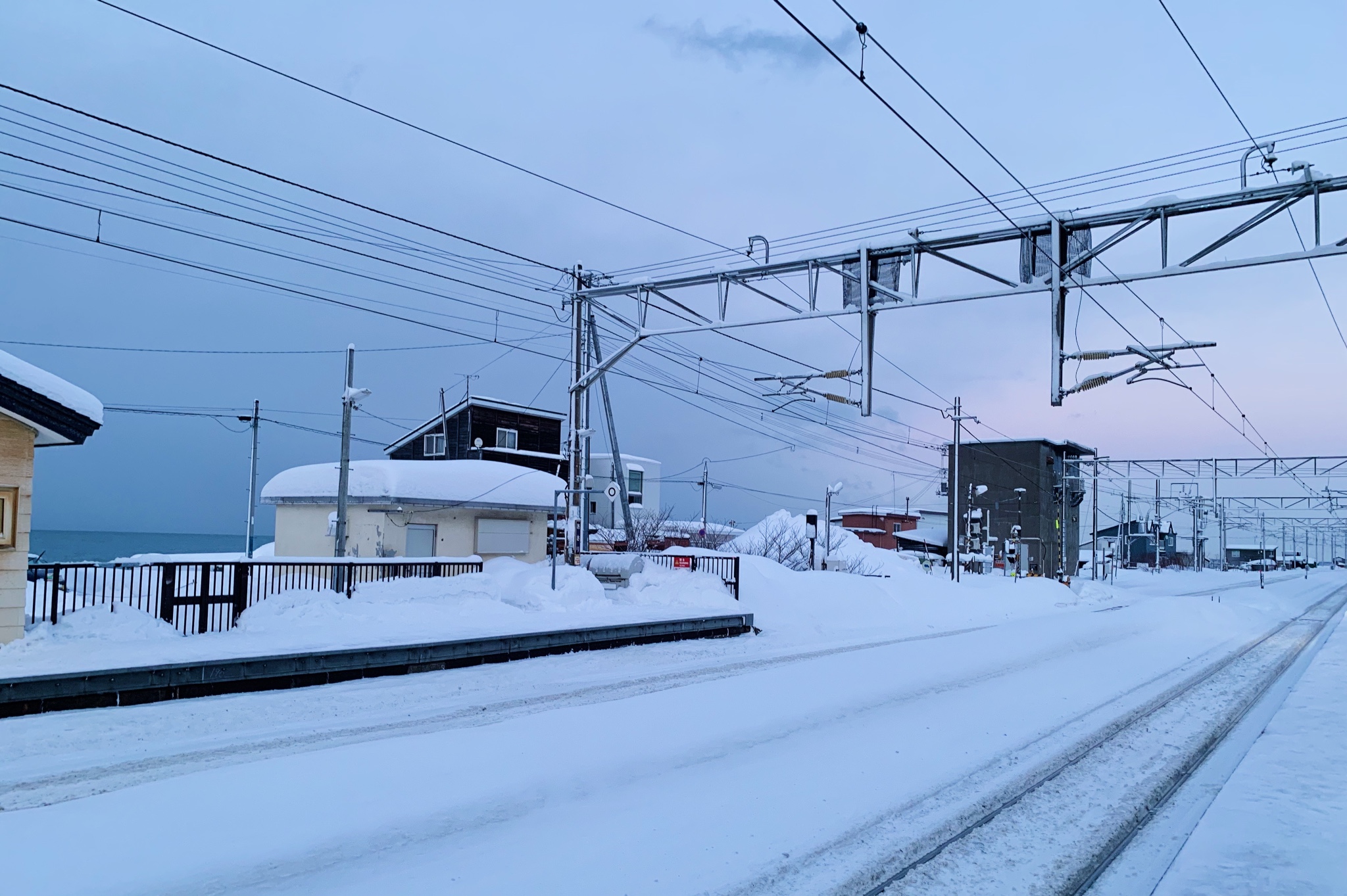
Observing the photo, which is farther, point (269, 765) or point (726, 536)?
point (726, 536)

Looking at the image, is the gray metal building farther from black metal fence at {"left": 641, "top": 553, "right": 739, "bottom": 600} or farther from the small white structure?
the small white structure

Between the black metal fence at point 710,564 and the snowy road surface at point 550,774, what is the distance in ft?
29.6

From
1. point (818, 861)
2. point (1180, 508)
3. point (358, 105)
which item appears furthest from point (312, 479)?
point (1180, 508)

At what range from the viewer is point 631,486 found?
64.6 meters

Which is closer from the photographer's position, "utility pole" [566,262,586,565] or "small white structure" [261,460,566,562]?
"utility pole" [566,262,586,565]

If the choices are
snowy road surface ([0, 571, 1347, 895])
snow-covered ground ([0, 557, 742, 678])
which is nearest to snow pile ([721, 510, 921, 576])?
snow-covered ground ([0, 557, 742, 678])

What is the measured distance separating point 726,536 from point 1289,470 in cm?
3673

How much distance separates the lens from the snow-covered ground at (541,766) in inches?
228

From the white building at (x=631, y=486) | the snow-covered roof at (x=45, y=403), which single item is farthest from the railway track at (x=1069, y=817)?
the white building at (x=631, y=486)

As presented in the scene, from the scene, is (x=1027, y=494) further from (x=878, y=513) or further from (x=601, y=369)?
(x=601, y=369)

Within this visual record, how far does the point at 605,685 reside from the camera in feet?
42.2

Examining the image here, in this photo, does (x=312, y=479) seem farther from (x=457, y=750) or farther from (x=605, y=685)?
(x=457, y=750)

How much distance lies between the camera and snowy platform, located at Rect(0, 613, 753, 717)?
34.8 feet

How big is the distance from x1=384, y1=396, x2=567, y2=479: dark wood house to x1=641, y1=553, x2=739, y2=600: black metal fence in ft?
69.3
